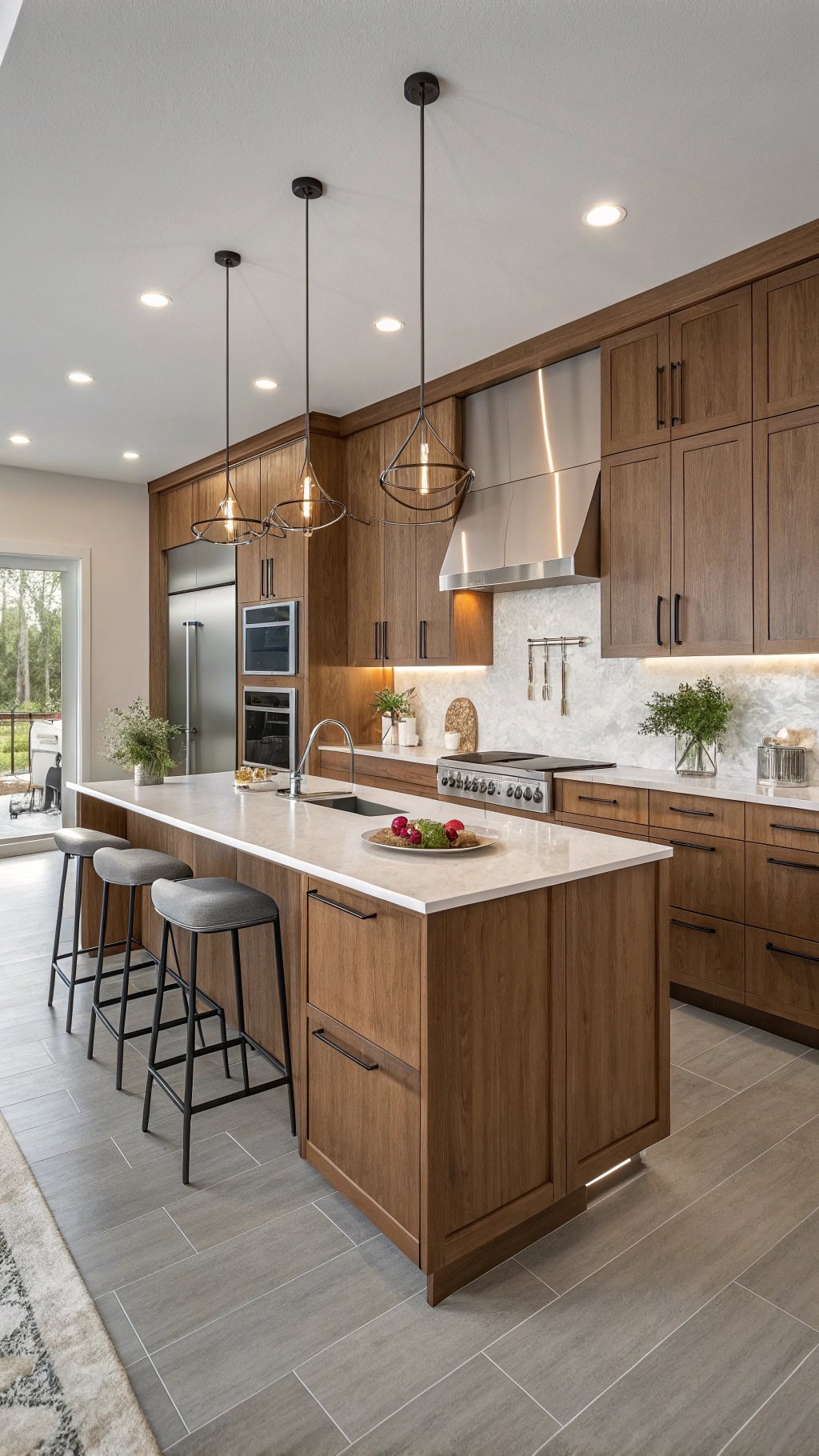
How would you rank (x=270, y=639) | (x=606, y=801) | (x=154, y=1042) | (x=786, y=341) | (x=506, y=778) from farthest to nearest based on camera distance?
(x=270, y=639), (x=506, y=778), (x=606, y=801), (x=786, y=341), (x=154, y=1042)

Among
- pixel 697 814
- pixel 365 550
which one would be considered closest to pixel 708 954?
pixel 697 814

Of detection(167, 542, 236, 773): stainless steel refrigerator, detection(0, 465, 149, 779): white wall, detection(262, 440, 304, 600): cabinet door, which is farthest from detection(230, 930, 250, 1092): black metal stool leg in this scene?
detection(0, 465, 149, 779): white wall

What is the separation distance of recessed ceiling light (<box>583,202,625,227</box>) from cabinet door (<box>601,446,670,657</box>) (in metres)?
0.95

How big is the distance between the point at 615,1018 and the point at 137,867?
170 centimetres

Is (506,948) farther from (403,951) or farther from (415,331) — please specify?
(415,331)

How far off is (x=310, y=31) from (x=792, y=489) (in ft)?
7.08

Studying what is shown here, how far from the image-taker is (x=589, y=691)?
4.32m

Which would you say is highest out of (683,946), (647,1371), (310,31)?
(310,31)

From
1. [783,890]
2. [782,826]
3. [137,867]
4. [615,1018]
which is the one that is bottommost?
[615,1018]

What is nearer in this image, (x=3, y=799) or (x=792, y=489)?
(x=792, y=489)

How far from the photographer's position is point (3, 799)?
6434 mm

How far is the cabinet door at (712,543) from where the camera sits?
3262 millimetres

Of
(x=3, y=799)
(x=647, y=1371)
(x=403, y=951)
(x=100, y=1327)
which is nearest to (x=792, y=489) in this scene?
(x=403, y=951)

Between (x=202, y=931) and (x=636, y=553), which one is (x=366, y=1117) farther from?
(x=636, y=553)
